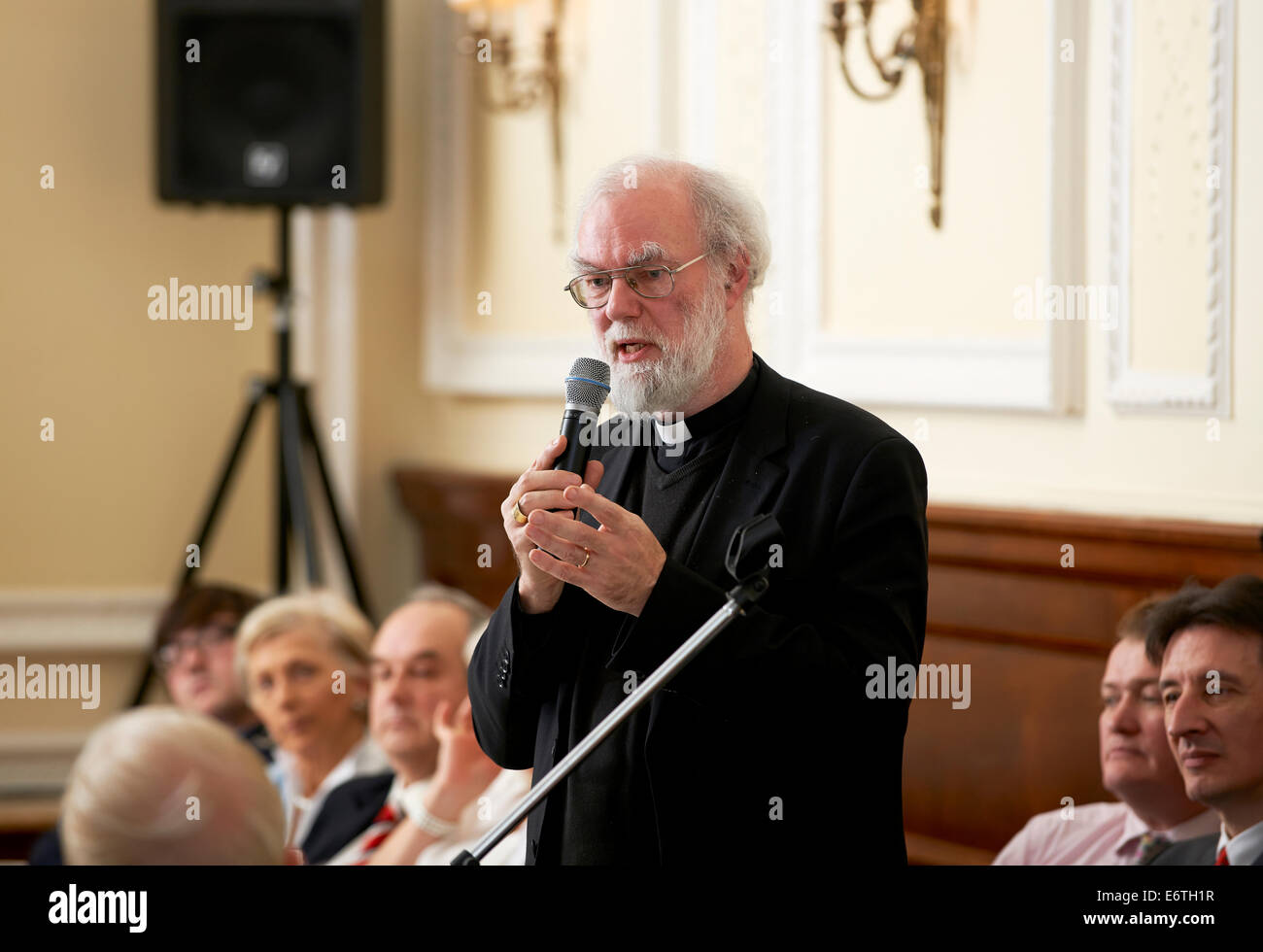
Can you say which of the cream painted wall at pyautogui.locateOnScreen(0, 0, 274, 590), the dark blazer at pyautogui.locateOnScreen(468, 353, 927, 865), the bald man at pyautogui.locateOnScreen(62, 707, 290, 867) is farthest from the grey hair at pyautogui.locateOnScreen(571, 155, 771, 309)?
the cream painted wall at pyautogui.locateOnScreen(0, 0, 274, 590)

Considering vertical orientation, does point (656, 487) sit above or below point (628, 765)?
above

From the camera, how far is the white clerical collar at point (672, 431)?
68.2 inches

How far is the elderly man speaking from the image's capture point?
1.48 metres

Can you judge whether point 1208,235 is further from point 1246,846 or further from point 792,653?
point 792,653

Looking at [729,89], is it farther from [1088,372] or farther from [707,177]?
[707,177]

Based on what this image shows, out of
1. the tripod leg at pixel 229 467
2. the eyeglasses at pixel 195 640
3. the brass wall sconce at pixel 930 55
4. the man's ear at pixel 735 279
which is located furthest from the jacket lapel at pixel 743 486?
the tripod leg at pixel 229 467

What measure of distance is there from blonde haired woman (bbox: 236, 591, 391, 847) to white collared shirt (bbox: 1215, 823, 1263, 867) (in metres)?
1.61

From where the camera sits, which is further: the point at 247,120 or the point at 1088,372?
the point at 247,120

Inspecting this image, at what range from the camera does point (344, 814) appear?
9.14ft

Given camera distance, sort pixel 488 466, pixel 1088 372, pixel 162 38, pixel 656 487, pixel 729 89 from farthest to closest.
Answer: pixel 488 466 → pixel 162 38 → pixel 729 89 → pixel 1088 372 → pixel 656 487

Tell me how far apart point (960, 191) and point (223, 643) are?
187 centimetres

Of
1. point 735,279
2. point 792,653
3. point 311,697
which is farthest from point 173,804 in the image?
point 311,697

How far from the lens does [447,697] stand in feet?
8.95
